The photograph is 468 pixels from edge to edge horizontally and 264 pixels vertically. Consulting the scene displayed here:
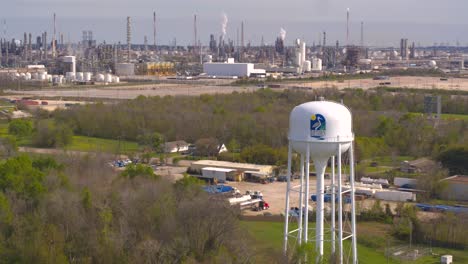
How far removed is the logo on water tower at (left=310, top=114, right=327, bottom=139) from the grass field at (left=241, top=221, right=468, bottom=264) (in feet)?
10.0

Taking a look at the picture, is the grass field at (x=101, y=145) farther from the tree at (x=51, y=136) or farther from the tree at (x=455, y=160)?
the tree at (x=455, y=160)

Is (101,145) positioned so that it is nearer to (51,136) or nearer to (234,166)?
(51,136)

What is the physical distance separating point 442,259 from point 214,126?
63.6 ft

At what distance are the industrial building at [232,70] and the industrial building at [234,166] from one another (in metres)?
47.6

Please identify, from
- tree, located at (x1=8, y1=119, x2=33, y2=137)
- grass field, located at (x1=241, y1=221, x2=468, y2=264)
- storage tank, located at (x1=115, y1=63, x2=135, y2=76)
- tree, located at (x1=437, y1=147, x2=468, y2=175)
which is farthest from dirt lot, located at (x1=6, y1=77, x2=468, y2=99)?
grass field, located at (x1=241, y1=221, x2=468, y2=264)

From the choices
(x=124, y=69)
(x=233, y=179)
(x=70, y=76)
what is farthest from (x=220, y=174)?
(x=124, y=69)

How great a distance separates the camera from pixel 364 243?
17.9 m

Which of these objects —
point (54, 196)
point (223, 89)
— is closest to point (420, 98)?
point (223, 89)

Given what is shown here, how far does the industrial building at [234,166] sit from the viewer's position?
27.5 metres

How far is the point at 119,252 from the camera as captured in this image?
550 inches

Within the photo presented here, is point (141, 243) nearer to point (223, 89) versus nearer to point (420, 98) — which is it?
point (420, 98)

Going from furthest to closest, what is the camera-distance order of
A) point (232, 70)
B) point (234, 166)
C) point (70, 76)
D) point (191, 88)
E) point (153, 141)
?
point (232, 70)
point (70, 76)
point (191, 88)
point (153, 141)
point (234, 166)

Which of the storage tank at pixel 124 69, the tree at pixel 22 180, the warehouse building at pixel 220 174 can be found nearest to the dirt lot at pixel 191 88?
the storage tank at pixel 124 69

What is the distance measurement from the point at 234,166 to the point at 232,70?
50.5 m
